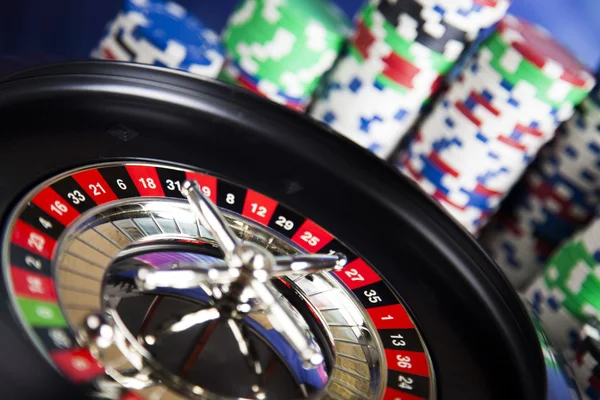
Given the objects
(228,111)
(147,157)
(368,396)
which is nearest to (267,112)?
(228,111)

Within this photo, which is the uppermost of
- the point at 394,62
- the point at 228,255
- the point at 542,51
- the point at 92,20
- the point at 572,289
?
the point at 542,51

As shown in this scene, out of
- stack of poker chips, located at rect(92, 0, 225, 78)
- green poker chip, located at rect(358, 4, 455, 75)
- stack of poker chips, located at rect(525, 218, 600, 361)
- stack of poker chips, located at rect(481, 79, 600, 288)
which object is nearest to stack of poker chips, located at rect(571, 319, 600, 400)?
stack of poker chips, located at rect(525, 218, 600, 361)

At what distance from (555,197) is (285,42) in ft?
3.59

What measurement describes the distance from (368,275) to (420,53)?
50.9 inches

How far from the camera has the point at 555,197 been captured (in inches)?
89.9

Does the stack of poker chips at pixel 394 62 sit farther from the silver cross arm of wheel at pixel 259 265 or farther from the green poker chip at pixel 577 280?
the silver cross arm of wheel at pixel 259 265

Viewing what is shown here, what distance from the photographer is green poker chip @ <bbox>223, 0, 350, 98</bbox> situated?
2088 millimetres

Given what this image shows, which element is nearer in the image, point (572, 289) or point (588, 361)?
point (588, 361)

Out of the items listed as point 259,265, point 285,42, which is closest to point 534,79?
point 285,42

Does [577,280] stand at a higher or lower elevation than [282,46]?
lower

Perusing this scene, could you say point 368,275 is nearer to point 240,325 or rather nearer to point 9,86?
point 240,325

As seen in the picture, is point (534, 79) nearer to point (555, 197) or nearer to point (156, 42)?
point (555, 197)

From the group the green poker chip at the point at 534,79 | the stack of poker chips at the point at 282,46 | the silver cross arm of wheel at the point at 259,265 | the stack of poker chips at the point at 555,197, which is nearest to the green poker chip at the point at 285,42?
the stack of poker chips at the point at 282,46

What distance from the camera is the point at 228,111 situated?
3.06ft
